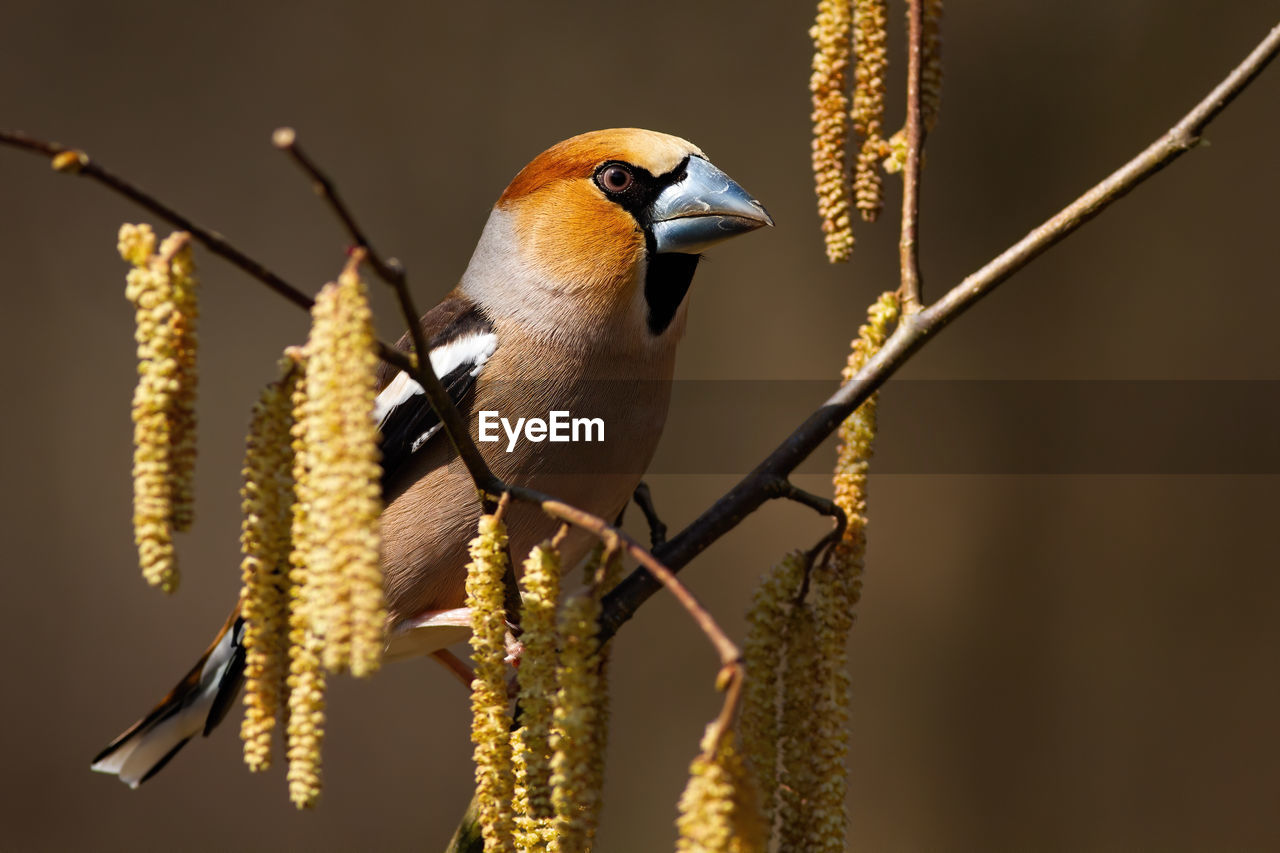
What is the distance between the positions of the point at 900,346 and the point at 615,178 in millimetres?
794

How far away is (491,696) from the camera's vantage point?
94 centimetres

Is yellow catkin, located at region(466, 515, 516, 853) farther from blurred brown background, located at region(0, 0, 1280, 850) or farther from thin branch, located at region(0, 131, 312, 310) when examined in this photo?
blurred brown background, located at region(0, 0, 1280, 850)

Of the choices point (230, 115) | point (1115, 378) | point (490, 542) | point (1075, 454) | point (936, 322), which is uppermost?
point (230, 115)

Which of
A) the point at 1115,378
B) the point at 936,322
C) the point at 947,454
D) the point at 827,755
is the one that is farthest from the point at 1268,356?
the point at 827,755

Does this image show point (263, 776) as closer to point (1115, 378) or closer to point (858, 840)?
point (858, 840)

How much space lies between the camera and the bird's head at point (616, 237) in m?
1.87

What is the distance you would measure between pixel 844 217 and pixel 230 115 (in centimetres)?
347

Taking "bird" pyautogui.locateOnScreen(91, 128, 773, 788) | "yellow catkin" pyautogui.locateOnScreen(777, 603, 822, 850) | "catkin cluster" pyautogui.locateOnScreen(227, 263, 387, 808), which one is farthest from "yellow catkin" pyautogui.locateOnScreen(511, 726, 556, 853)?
"bird" pyautogui.locateOnScreen(91, 128, 773, 788)

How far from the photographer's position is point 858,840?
4.10m

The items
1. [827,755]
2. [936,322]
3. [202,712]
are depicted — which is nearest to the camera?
[827,755]

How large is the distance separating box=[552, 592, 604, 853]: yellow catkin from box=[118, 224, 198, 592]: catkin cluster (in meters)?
0.30

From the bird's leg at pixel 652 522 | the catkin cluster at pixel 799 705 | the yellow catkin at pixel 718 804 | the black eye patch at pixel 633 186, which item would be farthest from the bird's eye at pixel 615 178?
the yellow catkin at pixel 718 804

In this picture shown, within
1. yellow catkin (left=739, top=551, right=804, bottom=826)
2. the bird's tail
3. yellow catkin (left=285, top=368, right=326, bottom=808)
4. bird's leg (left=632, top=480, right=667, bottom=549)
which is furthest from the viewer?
the bird's tail

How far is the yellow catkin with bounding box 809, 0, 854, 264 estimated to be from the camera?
4.38 feet
